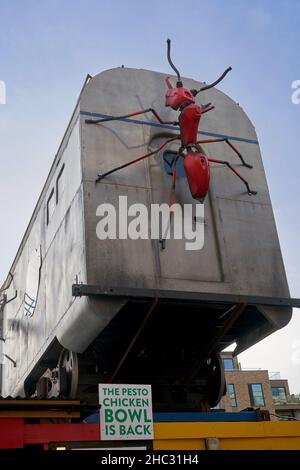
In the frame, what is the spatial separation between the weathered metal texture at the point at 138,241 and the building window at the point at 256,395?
46470 millimetres

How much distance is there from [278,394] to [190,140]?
56.4m

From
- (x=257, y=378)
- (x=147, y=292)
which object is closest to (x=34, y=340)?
(x=147, y=292)

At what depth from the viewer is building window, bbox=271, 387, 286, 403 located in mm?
63256

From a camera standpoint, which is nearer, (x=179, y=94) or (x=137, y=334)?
(x=137, y=334)

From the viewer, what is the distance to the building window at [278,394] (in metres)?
63.3

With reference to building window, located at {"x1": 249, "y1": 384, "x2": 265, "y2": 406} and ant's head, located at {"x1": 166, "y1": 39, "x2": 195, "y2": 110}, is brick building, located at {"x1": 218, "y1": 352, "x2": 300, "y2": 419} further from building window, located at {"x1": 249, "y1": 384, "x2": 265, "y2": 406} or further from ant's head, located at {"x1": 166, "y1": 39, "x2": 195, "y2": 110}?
ant's head, located at {"x1": 166, "y1": 39, "x2": 195, "y2": 110}

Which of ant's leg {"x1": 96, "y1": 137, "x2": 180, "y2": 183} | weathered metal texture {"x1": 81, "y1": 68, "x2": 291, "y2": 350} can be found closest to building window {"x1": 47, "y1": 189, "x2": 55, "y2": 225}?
weathered metal texture {"x1": 81, "y1": 68, "x2": 291, "y2": 350}

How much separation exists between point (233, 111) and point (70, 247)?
6.80 m

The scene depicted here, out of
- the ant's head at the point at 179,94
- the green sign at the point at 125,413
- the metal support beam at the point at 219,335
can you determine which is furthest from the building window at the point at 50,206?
the green sign at the point at 125,413

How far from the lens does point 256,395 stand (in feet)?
197

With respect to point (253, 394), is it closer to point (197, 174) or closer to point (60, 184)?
point (60, 184)

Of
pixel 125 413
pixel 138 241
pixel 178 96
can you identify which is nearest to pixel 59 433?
pixel 125 413

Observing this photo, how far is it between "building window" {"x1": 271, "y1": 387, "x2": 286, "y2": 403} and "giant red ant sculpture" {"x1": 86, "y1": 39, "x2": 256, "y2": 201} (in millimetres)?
52406
